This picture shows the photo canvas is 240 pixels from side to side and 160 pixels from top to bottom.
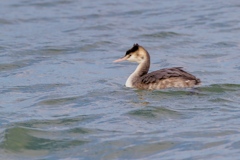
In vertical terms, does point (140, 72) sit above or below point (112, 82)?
above

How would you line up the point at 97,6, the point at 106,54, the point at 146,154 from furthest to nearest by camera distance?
the point at 97,6
the point at 106,54
the point at 146,154

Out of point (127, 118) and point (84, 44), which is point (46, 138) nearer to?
point (127, 118)

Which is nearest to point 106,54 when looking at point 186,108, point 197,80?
point 197,80

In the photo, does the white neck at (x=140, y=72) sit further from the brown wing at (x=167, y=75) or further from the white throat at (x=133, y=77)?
the brown wing at (x=167, y=75)

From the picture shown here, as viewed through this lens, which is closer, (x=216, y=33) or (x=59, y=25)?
(x=216, y=33)

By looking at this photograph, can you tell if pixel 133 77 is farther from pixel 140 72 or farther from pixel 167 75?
pixel 167 75

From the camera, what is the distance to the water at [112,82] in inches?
385

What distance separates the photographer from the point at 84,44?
17.6m

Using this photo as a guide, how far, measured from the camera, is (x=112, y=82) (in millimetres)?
13609

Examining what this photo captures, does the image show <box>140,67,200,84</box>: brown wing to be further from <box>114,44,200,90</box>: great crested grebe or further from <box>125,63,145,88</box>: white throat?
<box>125,63,145,88</box>: white throat

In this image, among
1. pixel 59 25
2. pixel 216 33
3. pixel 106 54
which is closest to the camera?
pixel 106 54

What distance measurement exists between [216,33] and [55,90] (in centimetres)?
644

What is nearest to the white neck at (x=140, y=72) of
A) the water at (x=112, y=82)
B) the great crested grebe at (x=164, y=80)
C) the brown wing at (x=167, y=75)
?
the great crested grebe at (x=164, y=80)

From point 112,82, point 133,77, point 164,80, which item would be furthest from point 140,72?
point 164,80
